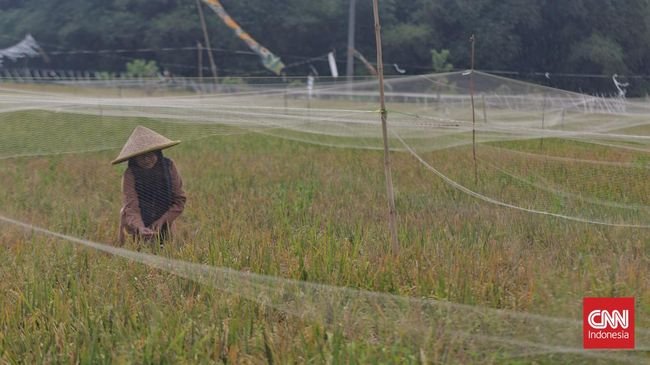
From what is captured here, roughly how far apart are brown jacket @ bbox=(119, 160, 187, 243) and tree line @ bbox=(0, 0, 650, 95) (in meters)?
21.4

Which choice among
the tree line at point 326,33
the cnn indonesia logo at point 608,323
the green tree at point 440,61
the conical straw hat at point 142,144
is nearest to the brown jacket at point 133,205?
the conical straw hat at point 142,144

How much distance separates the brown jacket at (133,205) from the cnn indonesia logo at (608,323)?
8.28ft

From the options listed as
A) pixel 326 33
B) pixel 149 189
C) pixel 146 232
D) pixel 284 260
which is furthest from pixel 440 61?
pixel 284 260

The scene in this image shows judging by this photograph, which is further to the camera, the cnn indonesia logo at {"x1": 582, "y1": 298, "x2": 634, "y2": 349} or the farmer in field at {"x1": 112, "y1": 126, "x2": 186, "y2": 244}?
the farmer in field at {"x1": 112, "y1": 126, "x2": 186, "y2": 244}

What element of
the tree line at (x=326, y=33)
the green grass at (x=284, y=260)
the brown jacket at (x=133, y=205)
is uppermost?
the tree line at (x=326, y=33)

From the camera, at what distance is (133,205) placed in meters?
4.40

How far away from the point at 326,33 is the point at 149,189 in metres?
31.8

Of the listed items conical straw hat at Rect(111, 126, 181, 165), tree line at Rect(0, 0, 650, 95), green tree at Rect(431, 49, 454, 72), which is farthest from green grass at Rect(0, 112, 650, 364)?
green tree at Rect(431, 49, 454, 72)

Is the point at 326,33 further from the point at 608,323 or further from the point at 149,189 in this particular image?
the point at 608,323

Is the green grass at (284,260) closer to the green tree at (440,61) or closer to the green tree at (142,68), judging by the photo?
the green tree at (440,61)

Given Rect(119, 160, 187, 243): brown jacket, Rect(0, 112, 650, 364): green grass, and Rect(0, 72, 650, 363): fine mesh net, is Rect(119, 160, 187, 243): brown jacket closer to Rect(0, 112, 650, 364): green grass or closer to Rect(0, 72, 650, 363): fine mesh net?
Rect(0, 72, 650, 363): fine mesh net

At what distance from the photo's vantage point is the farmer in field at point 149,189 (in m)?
4.38

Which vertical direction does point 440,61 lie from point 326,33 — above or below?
below

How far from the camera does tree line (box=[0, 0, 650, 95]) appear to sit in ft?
89.1
